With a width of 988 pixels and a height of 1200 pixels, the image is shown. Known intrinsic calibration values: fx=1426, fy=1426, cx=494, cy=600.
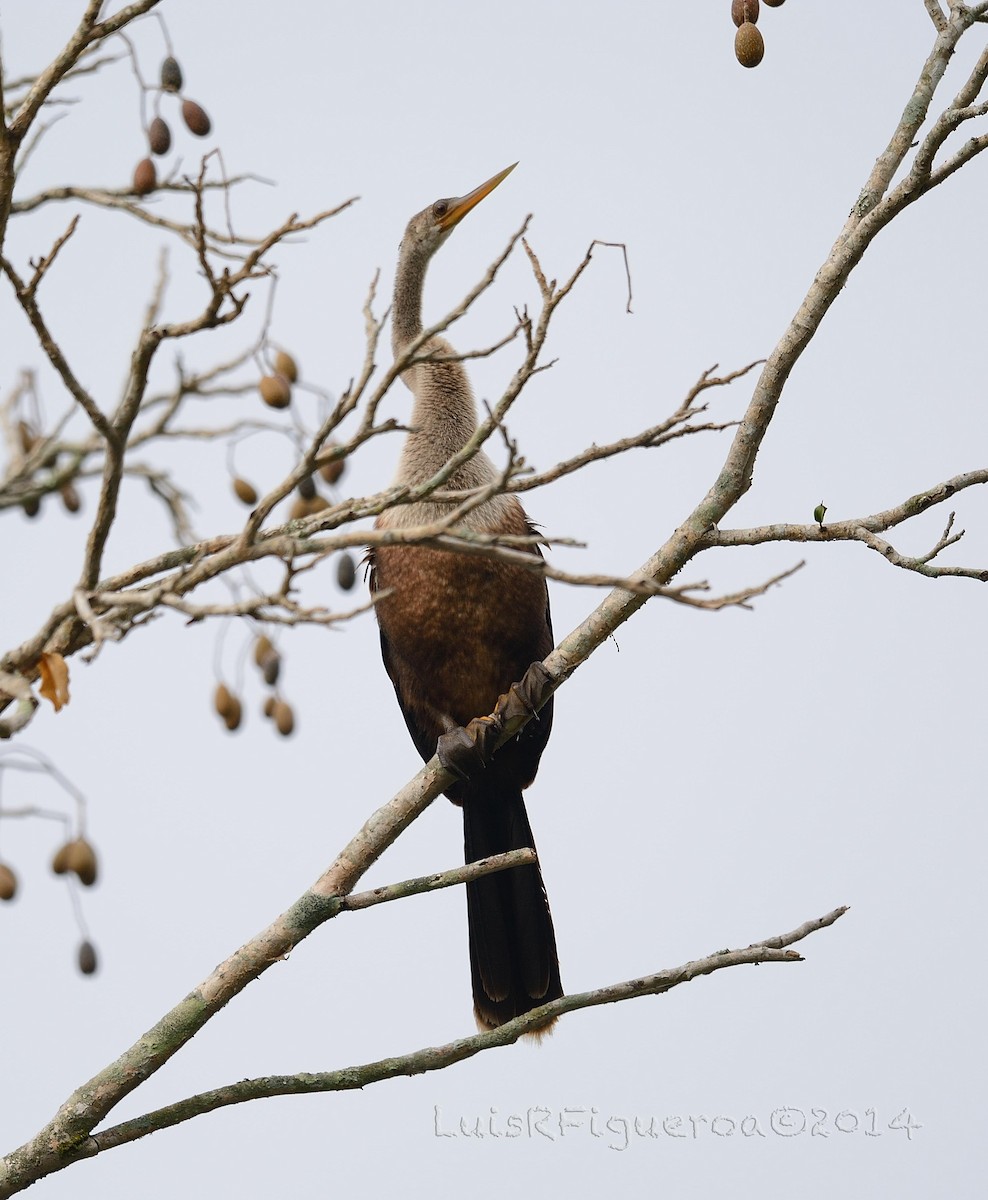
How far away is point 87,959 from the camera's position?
125 inches

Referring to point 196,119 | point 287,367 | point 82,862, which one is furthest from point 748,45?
point 82,862

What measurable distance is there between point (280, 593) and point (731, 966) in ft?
4.86

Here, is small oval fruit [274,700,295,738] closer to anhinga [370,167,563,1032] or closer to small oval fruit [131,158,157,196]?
anhinga [370,167,563,1032]

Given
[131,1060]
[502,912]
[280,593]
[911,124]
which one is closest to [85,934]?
[131,1060]

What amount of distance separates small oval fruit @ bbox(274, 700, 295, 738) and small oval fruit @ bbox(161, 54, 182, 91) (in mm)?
1688

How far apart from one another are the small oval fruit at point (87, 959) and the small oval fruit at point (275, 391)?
1.27m

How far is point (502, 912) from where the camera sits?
446 cm

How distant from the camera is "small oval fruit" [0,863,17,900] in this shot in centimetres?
266

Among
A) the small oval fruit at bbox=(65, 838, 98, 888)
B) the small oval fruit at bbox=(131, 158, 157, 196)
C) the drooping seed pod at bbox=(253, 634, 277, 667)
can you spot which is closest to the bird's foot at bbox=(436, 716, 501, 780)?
the drooping seed pod at bbox=(253, 634, 277, 667)

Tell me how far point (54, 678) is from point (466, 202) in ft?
9.90

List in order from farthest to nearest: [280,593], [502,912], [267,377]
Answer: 1. [502,912]
2. [267,377]
3. [280,593]

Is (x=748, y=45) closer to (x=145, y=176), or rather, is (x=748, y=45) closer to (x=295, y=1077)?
(x=145, y=176)

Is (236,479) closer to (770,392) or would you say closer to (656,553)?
(656,553)

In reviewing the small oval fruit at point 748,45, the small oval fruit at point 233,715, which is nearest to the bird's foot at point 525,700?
the small oval fruit at point 233,715
